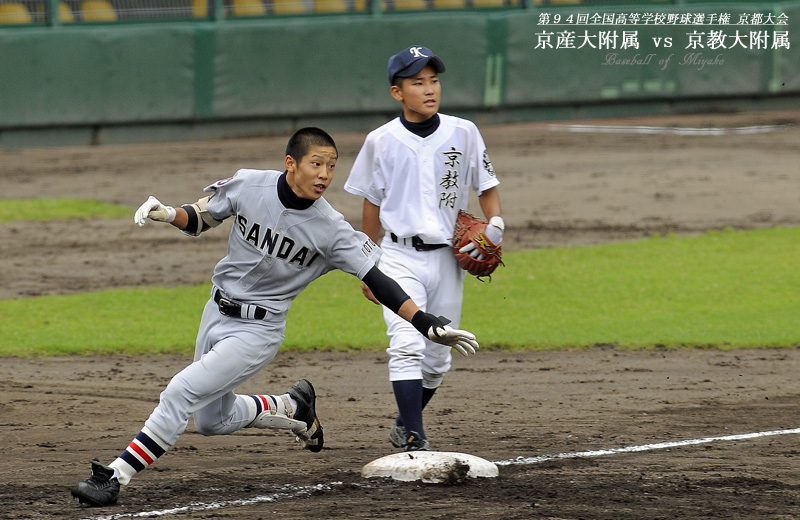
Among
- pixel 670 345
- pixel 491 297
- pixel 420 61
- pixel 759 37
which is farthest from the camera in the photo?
pixel 759 37

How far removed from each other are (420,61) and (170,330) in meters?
4.17

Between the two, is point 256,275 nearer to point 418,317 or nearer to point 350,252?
point 350,252

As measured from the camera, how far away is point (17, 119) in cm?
1834

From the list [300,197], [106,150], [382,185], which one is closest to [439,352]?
[382,185]

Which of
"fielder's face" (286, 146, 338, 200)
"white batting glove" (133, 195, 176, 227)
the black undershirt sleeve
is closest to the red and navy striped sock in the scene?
"white batting glove" (133, 195, 176, 227)

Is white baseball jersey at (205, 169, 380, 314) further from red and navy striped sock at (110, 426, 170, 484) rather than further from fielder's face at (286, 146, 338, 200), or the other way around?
red and navy striped sock at (110, 426, 170, 484)

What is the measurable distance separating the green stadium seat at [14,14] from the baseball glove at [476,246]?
47.3 ft

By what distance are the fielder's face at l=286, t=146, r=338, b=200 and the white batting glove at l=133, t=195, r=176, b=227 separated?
57cm

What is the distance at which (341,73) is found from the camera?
1969 cm

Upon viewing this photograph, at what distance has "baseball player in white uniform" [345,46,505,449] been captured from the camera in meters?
5.60

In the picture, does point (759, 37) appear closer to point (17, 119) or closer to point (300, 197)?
point (17, 119)

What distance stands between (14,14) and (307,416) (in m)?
14.5

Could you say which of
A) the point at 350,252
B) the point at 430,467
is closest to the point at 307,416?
the point at 430,467

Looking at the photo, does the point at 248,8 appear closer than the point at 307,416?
No
